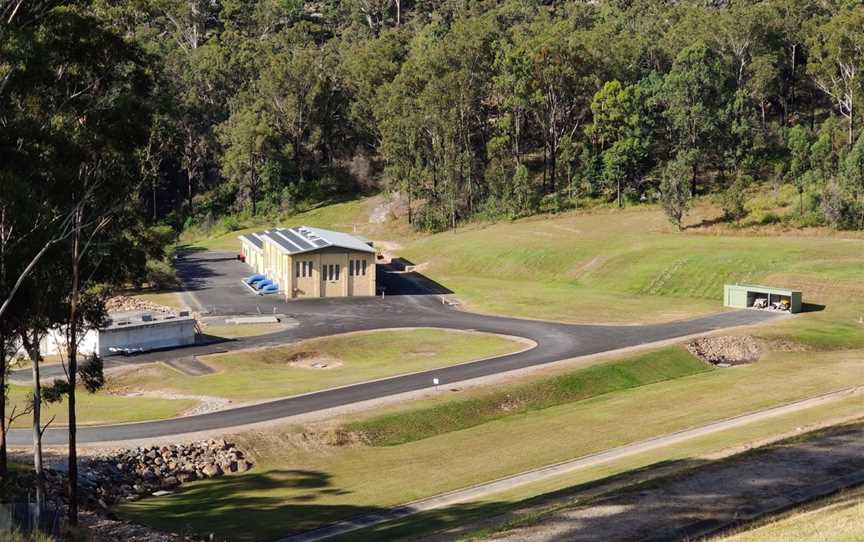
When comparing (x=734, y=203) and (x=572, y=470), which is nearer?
(x=572, y=470)

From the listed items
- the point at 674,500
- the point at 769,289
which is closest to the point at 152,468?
the point at 674,500

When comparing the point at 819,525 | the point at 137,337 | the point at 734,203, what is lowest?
the point at 819,525

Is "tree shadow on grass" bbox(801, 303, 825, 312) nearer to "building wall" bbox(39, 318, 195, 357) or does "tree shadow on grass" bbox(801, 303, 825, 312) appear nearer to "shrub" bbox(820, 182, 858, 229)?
"shrub" bbox(820, 182, 858, 229)

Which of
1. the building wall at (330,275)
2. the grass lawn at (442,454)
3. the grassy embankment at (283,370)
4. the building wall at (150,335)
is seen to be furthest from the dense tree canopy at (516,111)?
the grass lawn at (442,454)

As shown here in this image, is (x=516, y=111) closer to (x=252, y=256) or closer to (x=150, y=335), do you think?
(x=252, y=256)

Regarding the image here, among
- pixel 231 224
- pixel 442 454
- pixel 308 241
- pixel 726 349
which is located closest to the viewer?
pixel 442 454

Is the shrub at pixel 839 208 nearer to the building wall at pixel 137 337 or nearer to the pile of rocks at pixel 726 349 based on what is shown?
the pile of rocks at pixel 726 349

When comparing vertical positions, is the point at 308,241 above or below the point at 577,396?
above
